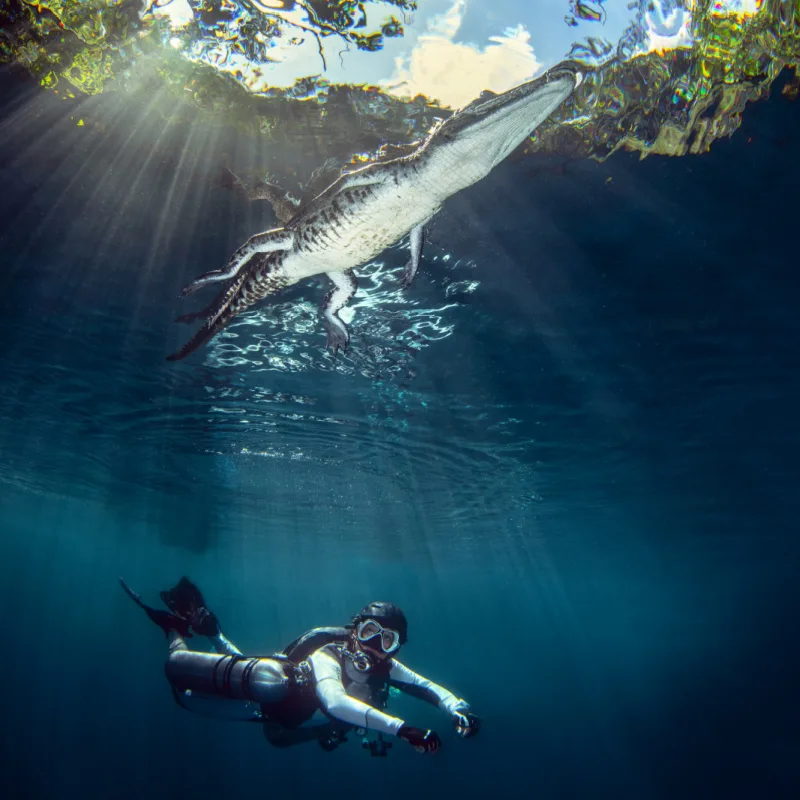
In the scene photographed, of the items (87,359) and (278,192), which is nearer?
(278,192)

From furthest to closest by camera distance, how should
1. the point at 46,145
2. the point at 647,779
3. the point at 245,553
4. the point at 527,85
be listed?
1. the point at 245,553
2. the point at 647,779
3. the point at 46,145
4. the point at 527,85

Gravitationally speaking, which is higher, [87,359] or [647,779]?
[87,359]

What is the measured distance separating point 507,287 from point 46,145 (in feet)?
22.9

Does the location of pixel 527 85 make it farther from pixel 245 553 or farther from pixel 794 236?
pixel 245 553

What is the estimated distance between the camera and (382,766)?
1120 inches

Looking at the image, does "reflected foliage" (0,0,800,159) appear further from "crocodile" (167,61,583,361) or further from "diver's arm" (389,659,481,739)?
"diver's arm" (389,659,481,739)

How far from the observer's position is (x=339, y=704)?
181 inches

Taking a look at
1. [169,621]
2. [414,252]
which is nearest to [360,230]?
[414,252]

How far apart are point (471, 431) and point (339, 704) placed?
9.84 m

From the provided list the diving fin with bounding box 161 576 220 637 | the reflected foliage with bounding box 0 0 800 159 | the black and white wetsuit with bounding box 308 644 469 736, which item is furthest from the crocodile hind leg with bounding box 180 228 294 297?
the diving fin with bounding box 161 576 220 637

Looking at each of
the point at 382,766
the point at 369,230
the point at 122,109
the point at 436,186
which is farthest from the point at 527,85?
the point at 382,766

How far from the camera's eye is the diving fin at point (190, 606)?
7.39 metres

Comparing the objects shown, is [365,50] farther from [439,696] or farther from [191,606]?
[191,606]

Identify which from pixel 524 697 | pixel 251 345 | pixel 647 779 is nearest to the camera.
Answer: pixel 251 345
